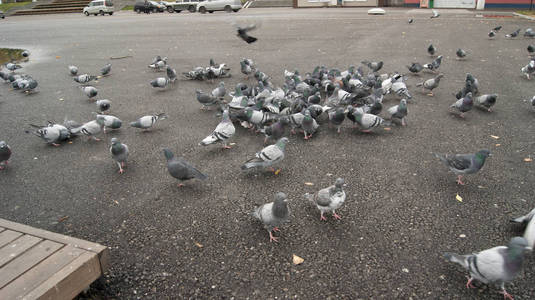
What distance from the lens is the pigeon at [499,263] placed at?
8.82 ft

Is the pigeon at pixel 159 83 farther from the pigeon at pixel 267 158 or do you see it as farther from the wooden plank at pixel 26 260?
the wooden plank at pixel 26 260

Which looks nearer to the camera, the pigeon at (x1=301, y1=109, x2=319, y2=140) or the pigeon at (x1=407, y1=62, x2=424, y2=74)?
the pigeon at (x1=301, y1=109, x2=319, y2=140)

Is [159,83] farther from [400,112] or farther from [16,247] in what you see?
[16,247]

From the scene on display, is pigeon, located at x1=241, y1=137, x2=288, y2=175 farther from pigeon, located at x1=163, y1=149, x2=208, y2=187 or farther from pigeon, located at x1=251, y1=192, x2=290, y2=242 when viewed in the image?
pigeon, located at x1=251, y1=192, x2=290, y2=242

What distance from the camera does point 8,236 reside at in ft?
9.24

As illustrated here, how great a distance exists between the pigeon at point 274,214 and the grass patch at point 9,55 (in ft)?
46.6

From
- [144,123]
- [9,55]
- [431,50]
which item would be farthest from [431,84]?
[9,55]

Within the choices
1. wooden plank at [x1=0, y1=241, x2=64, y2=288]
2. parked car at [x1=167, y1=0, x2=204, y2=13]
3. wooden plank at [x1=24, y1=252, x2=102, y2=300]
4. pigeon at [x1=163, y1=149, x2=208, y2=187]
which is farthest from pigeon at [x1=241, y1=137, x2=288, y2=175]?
parked car at [x1=167, y1=0, x2=204, y2=13]

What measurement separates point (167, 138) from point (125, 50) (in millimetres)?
9884

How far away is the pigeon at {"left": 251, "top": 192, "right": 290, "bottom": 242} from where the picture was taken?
3.47 m

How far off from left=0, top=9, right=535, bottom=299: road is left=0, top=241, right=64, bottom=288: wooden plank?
0.66 metres

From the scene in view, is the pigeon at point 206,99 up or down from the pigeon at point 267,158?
up

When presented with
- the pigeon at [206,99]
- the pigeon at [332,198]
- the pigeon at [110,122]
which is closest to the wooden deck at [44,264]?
the pigeon at [332,198]

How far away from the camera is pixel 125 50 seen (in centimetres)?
1405
